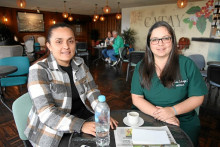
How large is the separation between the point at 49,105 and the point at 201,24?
615 centimetres

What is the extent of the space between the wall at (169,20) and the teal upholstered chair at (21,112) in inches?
239

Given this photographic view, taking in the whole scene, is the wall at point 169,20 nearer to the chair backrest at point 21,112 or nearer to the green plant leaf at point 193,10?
the green plant leaf at point 193,10

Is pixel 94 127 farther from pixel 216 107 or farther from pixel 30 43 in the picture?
pixel 30 43

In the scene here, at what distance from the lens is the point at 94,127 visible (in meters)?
0.95

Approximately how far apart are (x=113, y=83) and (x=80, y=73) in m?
2.81

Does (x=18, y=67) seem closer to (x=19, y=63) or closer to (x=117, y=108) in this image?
(x=19, y=63)

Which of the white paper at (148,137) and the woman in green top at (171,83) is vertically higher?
the woman in green top at (171,83)

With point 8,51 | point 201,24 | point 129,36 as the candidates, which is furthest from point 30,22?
point 201,24

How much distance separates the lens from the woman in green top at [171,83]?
122 cm

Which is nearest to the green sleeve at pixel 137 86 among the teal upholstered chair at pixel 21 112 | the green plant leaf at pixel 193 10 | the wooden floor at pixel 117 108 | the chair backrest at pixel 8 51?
the teal upholstered chair at pixel 21 112

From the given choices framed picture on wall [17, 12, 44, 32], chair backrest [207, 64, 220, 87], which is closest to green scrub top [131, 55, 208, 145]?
chair backrest [207, 64, 220, 87]

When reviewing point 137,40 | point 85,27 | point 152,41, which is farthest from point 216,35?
point 85,27

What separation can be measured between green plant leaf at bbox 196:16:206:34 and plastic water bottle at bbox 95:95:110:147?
590cm

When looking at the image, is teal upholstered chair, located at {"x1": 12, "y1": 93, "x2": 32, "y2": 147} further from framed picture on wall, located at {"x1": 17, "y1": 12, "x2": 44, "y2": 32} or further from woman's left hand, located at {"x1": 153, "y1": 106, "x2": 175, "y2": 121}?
framed picture on wall, located at {"x1": 17, "y1": 12, "x2": 44, "y2": 32}
